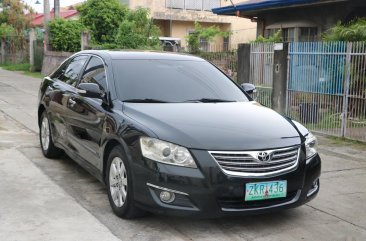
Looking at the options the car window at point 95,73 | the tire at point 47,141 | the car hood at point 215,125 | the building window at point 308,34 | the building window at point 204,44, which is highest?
the building window at point 308,34

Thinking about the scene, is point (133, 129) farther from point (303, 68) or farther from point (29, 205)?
point (303, 68)

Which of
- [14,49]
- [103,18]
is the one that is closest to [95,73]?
[103,18]

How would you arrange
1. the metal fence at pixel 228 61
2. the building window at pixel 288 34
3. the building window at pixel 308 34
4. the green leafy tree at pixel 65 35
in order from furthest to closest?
the green leafy tree at pixel 65 35, the building window at pixel 288 34, the building window at pixel 308 34, the metal fence at pixel 228 61

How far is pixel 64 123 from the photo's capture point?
6285mm

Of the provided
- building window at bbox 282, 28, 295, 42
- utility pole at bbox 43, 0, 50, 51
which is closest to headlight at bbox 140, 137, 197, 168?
building window at bbox 282, 28, 295, 42

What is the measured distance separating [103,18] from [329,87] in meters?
15.2

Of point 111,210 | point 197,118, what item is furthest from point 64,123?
point 197,118

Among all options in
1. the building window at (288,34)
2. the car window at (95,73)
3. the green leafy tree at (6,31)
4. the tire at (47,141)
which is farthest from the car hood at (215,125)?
the green leafy tree at (6,31)

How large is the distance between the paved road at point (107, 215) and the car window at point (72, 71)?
1.14 m

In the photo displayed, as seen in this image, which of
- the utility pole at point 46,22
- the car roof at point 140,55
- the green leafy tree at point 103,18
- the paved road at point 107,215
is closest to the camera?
the paved road at point 107,215

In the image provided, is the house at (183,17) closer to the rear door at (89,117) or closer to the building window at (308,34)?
the building window at (308,34)

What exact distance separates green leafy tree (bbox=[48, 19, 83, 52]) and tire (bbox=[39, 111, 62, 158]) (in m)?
17.0

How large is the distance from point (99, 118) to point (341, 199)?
9.28ft

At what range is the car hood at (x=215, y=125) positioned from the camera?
170 inches
